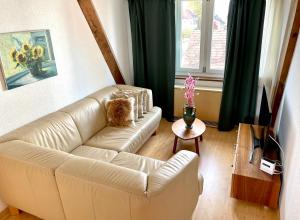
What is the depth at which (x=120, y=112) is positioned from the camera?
3.07 m

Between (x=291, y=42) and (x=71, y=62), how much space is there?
2.64 meters

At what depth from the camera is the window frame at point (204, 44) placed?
3645mm

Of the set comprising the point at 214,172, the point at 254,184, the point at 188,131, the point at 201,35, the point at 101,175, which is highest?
the point at 201,35

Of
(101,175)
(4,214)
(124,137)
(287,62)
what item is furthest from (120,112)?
(287,62)

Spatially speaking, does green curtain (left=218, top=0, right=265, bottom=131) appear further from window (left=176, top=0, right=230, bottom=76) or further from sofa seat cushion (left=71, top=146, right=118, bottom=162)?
sofa seat cushion (left=71, top=146, right=118, bottom=162)

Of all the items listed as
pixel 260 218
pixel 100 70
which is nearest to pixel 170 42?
pixel 100 70

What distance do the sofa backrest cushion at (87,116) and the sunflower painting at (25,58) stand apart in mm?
480

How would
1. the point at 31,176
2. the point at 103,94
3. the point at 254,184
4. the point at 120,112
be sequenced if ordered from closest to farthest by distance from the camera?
1. the point at 31,176
2. the point at 254,184
3. the point at 120,112
4. the point at 103,94

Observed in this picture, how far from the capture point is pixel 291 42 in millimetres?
2594

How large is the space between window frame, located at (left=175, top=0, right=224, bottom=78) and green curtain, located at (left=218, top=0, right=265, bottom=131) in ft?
1.22

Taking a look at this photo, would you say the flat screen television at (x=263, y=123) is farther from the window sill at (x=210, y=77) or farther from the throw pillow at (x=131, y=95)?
the throw pillow at (x=131, y=95)

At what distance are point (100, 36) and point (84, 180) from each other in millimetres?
2321

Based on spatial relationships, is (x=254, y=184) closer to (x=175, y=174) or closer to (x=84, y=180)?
(x=175, y=174)

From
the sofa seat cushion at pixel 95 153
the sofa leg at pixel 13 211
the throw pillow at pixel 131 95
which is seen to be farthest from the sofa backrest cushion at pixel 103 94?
the sofa leg at pixel 13 211
